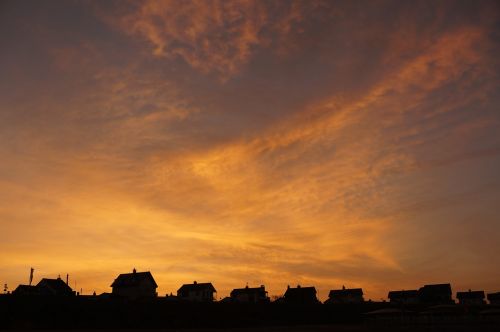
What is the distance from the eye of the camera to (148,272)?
100 metres

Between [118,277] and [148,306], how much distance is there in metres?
36.0

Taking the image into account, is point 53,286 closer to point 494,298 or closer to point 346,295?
point 346,295

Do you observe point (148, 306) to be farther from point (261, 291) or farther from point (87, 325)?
point (261, 291)

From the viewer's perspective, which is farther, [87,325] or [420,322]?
[420,322]

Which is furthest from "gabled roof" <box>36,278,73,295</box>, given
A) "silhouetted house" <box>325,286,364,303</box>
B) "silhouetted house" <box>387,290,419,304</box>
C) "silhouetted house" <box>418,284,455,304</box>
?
"silhouetted house" <box>418,284,455,304</box>

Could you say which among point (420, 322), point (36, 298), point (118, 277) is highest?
point (118, 277)

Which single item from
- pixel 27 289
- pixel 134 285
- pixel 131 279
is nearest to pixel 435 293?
pixel 134 285

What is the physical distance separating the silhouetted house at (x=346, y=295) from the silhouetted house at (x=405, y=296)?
922cm

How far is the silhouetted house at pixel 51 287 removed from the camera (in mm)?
91500

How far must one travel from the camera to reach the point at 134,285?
317ft

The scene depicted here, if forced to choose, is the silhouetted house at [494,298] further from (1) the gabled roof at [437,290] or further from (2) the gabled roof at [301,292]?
(2) the gabled roof at [301,292]

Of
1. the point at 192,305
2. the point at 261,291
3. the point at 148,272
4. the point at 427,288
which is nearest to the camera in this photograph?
the point at 192,305

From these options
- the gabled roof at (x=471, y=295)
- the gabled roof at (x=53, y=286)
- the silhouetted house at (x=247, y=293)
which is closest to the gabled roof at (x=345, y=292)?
the silhouetted house at (x=247, y=293)

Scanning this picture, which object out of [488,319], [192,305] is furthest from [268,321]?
[488,319]
